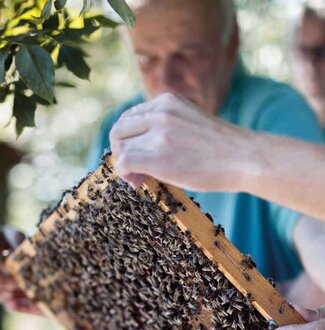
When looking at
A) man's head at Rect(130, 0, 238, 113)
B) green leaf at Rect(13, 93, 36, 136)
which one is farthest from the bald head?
green leaf at Rect(13, 93, 36, 136)

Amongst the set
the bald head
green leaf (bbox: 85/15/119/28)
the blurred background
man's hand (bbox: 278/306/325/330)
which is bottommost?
man's hand (bbox: 278/306/325/330)

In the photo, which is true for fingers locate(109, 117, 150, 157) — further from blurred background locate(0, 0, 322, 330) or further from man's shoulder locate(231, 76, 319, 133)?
blurred background locate(0, 0, 322, 330)

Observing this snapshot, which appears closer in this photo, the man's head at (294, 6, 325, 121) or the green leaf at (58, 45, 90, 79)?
the green leaf at (58, 45, 90, 79)

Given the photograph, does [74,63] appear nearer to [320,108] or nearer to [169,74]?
[169,74]

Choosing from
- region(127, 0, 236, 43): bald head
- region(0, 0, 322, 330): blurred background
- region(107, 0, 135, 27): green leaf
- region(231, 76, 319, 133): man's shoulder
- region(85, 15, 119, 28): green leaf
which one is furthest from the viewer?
region(0, 0, 322, 330): blurred background

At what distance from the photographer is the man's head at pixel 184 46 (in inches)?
99.0

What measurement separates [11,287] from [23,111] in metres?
1.03

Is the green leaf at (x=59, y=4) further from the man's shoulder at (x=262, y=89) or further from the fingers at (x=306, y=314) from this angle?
the man's shoulder at (x=262, y=89)

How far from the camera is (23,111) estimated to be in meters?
1.53

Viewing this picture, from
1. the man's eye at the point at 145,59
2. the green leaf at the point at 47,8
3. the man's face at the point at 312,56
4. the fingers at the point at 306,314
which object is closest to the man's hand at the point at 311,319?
the fingers at the point at 306,314

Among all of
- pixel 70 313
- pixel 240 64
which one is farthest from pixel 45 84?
pixel 240 64

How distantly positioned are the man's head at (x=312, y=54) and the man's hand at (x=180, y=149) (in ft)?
8.84

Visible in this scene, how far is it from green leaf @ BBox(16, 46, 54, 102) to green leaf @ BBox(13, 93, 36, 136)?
125mm

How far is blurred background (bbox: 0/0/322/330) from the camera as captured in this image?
4.83 metres
